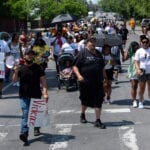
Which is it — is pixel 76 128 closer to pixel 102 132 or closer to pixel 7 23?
pixel 102 132

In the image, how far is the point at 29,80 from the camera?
400 inches

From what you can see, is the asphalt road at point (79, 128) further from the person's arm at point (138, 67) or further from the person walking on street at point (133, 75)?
the person's arm at point (138, 67)

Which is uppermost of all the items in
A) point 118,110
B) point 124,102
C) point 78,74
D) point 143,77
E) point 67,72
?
point 78,74

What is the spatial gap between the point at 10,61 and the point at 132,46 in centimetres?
317

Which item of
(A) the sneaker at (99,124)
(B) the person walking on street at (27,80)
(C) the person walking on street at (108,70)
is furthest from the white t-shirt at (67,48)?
(B) the person walking on street at (27,80)

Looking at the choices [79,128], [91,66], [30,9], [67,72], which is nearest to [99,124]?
[79,128]

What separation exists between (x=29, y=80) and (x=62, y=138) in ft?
4.14

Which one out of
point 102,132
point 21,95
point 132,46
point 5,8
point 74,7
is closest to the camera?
point 21,95

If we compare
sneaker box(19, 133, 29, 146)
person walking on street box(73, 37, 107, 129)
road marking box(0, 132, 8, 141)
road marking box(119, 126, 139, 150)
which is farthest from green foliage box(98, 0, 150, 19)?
sneaker box(19, 133, 29, 146)

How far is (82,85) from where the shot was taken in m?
11.5

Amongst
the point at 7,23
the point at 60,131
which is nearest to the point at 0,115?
the point at 60,131

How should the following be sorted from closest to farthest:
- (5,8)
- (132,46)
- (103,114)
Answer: (103,114)
(132,46)
(5,8)

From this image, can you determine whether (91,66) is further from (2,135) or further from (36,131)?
(2,135)

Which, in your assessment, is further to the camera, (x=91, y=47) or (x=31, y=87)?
(x=91, y=47)
